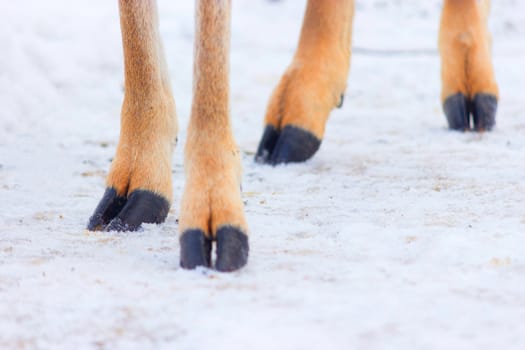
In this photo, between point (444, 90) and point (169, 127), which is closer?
point (169, 127)

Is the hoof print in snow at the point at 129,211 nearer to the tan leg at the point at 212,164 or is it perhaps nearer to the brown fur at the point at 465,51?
the tan leg at the point at 212,164

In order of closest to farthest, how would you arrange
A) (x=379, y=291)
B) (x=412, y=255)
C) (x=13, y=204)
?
1. (x=379, y=291)
2. (x=412, y=255)
3. (x=13, y=204)

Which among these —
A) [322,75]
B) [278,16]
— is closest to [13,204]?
[322,75]

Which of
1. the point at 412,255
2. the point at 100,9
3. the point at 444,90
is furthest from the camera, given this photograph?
the point at 100,9

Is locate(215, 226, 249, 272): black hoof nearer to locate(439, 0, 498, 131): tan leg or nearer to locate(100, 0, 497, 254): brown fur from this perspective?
locate(100, 0, 497, 254): brown fur

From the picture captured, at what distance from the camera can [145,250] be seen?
2.56 meters

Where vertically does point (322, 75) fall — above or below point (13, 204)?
above

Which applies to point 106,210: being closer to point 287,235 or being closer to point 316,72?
point 287,235

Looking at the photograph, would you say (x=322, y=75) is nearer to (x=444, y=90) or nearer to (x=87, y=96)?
(x=444, y=90)

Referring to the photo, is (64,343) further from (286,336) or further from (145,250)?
(145,250)

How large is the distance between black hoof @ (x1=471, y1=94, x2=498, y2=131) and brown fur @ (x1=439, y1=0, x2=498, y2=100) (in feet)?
0.11

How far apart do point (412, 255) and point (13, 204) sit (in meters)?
1.63

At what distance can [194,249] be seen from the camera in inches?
91.3

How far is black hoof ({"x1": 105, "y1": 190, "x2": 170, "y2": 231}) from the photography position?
2797 millimetres
